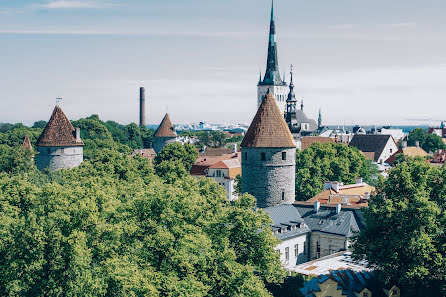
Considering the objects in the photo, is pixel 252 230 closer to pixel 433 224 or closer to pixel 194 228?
pixel 194 228

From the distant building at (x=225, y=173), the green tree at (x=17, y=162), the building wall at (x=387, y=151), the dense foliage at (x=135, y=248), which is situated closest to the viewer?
the dense foliage at (x=135, y=248)

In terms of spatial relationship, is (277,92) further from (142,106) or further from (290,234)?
(290,234)

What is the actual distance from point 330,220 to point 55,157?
121ft

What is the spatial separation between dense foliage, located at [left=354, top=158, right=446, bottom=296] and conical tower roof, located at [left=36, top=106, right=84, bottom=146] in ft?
142

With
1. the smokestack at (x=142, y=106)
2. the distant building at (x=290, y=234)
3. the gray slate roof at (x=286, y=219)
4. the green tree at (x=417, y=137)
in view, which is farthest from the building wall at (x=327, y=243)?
the smokestack at (x=142, y=106)

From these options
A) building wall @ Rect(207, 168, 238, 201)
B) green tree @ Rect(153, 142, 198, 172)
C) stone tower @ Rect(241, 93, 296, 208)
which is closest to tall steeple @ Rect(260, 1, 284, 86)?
green tree @ Rect(153, 142, 198, 172)

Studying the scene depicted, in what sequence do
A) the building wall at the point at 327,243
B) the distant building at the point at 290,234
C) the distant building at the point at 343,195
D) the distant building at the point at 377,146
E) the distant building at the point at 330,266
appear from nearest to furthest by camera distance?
1. the distant building at the point at 330,266
2. the distant building at the point at 290,234
3. the building wall at the point at 327,243
4. the distant building at the point at 343,195
5. the distant building at the point at 377,146

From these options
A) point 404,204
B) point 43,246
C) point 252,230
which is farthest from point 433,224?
point 43,246

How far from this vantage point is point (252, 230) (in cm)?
2855

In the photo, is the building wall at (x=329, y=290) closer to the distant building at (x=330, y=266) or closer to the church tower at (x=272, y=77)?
the distant building at (x=330, y=266)

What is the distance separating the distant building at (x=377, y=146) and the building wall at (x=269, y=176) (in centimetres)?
6782

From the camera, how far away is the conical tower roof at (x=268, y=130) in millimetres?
47125

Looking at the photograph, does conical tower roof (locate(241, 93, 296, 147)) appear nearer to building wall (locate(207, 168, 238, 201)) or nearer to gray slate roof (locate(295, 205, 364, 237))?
gray slate roof (locate(295, 205, 364, 237))

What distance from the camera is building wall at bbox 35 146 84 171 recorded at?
65875 mm
